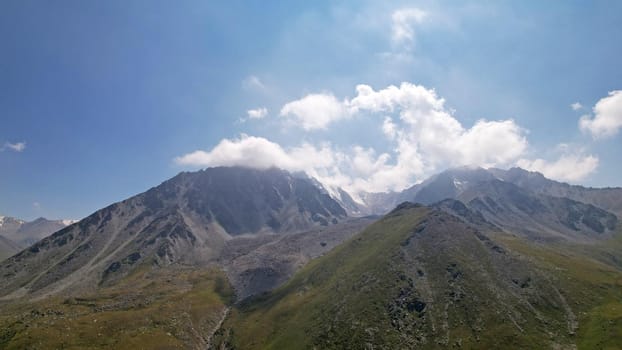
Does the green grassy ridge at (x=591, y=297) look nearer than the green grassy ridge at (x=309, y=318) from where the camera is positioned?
Yes

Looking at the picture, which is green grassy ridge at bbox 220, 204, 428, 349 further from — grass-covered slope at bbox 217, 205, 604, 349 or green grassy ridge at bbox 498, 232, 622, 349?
green grassy ridge at bbox 498, 232, 622, 349

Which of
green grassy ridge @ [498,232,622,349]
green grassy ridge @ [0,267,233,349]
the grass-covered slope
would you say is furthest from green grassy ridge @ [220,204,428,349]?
green grassy ridge @ [498,232,622,349]

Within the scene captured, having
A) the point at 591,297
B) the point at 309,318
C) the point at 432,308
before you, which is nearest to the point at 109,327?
the point at 309,318

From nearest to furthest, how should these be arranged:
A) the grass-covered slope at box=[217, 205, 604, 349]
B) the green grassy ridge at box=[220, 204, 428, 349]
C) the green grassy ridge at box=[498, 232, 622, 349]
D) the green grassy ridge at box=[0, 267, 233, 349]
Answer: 1. the green grassy ridge at box=[498, 232, 622, 349]
2. the grass-covered slope at box=[217, 205, 604, 349]
3. the green grassy ridge at box=[0, 267, 233, 349]
4. the green grassy ridge at box=[220, 204, 428, 349]

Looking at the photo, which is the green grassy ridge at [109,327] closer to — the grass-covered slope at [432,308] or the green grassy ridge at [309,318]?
the grass-covered slope at [432,308]

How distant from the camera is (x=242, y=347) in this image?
15762 centimetres

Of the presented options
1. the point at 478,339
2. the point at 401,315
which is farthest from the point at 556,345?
the point at 401,315

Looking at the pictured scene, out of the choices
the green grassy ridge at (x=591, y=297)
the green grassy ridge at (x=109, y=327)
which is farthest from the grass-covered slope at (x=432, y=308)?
the green grassy ridge at (x=109, y=327)

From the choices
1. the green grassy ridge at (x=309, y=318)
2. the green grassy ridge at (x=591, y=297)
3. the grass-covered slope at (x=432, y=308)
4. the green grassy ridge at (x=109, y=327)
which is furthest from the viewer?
the green grassy ridge at (x=309, y=318)

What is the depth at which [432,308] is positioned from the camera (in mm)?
143875

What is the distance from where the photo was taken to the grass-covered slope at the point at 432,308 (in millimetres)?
125250

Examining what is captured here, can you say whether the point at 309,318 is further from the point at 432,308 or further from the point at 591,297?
the point at 591,297

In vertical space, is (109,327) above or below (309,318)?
above

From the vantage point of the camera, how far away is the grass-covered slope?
125 m
